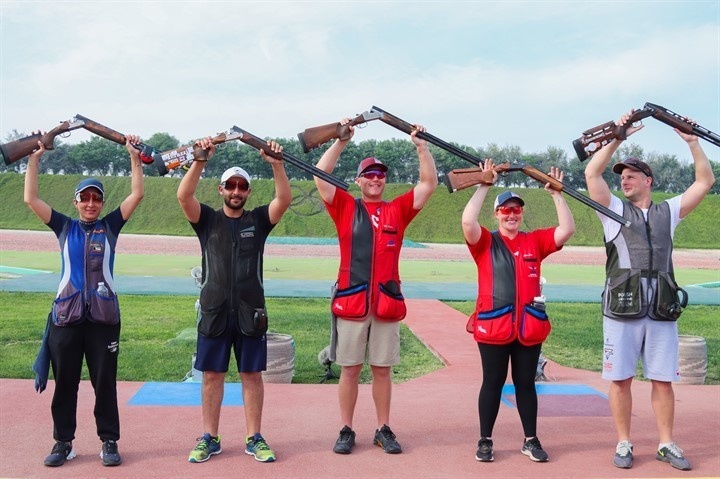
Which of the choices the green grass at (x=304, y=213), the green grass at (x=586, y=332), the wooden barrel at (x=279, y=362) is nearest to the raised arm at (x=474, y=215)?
the wooden barrel at (x=279, y=362)

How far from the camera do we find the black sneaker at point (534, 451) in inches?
183

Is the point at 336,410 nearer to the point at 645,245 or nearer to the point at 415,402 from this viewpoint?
the point at 415,402

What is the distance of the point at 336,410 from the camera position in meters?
5.92

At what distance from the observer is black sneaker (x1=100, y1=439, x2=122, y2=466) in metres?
4.41

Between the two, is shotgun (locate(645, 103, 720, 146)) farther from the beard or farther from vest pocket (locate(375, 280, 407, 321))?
the beard

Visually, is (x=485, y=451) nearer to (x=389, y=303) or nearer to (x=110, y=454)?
(x=389, y=303)

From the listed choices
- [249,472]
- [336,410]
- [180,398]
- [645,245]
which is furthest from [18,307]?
[645,245]

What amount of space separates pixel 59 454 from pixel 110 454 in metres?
0.33

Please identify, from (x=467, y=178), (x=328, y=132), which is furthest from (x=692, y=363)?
(x=328, y=132)

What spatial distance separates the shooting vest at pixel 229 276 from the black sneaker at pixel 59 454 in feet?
3.81

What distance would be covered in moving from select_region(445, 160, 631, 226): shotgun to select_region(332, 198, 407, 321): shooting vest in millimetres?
558

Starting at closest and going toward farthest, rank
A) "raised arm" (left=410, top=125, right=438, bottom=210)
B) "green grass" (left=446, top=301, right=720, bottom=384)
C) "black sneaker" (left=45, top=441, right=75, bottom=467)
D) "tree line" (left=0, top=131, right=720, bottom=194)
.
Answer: "black sneaker" (left=45, top=441, right=75, bottom=467) → "raised arm" (left=410, top=125, right=438, bottom=210) → "green grass" (left=446, top=301, right=720, bottom=384) → "tree line" (left=0, top=131, right=720, bottom=194)

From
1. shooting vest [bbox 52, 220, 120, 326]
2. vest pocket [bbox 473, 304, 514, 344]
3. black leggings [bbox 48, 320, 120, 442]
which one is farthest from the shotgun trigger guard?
black leggings [bbox 48, 320, 120, 442]

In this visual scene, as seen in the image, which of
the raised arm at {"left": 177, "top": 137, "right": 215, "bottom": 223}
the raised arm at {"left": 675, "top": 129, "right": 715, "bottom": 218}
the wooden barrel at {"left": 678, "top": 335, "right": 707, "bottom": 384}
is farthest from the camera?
the wooden barrel at {"left": 678, "top": 335, "right": 707, "bottom": 384}
